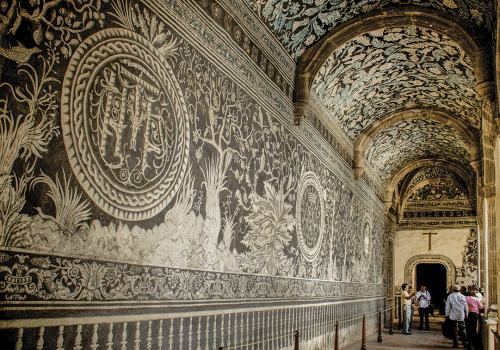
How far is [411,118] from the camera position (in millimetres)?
11242

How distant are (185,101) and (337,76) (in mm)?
4968

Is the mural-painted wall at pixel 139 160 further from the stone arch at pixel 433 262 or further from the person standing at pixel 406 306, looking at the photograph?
the stone arch at pixel 433 262

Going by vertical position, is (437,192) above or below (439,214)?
above

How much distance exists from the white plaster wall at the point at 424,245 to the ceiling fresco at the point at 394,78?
9.51 meters

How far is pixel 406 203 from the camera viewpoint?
2006 centimetres

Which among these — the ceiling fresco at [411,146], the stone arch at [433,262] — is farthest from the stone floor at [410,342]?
the stone arch at [433,262]

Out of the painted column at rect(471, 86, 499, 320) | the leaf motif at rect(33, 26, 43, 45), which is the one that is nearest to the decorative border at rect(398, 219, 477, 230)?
the painted column at rect(471, 86, 499, 320)

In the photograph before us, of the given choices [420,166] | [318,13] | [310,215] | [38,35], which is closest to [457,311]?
[310,215]

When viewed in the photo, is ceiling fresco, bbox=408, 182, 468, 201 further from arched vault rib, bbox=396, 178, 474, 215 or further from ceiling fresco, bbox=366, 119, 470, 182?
ceiling fresco, bbox=366, 119, 470, 182

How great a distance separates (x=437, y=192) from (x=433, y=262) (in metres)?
3.07

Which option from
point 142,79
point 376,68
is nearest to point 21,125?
point 142,79

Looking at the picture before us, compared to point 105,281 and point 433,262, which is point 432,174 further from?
point 105,281

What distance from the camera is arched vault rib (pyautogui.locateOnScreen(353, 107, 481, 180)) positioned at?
10984 millimetres

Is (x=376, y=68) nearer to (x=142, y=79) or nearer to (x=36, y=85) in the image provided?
(x=142, y=79)
